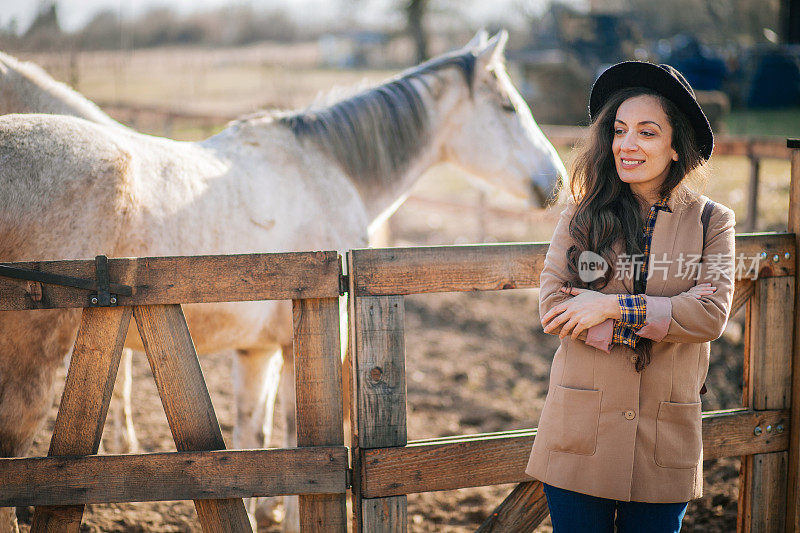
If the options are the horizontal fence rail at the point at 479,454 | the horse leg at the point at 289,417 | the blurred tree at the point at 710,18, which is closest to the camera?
the horizontal fence rail at the point at 479,454

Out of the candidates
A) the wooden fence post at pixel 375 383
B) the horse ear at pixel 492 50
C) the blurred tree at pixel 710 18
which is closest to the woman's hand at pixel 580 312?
the wooden fence post at pixel 375 383

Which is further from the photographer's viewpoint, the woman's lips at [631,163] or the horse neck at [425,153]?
the horse neck at [425,153]

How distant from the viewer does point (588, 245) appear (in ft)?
5.62

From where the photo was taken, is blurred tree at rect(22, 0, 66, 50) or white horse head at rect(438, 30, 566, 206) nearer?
white horse head at rect(438, 30, 566, 206)

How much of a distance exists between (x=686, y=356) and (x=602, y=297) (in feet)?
1.02

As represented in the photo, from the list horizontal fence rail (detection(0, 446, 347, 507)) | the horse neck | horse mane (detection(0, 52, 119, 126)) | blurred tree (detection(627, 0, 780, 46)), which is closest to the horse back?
horizontal fence rail (detection(0, 446, 347, 507))

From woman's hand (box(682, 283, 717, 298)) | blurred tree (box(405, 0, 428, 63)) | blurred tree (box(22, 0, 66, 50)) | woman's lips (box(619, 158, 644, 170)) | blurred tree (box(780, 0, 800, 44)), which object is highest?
blurred tree (box(405, 0, 428, 63))

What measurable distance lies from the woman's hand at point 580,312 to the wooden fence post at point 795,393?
1.21 m

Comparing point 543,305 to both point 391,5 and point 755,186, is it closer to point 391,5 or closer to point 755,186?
point 755,186

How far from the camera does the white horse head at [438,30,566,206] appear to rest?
11.7ft

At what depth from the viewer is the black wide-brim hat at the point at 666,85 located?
1.70m

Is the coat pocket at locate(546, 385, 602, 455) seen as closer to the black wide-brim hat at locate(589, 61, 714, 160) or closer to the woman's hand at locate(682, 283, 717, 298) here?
the woman's hand at locate(682, 283, 717, 298)

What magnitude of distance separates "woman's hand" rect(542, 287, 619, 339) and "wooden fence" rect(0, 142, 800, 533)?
1.50 ft

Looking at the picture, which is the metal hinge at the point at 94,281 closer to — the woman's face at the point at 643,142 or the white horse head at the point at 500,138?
the woman's face at the point at 643,142
